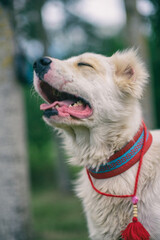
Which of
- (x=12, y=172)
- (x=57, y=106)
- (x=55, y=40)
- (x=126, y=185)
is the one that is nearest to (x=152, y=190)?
(x=126, y=185)

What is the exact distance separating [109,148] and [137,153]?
0.26 meters

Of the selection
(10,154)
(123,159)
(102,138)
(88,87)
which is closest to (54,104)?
(88,87)

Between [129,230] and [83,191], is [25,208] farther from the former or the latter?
[129,230]

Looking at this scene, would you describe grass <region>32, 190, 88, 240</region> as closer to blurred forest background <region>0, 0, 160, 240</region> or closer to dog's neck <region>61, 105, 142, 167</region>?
blurred forest background <region>0, 0, 160, 240</region>

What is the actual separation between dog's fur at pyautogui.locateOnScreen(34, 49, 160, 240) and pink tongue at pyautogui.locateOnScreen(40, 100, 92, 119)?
47 millimetres

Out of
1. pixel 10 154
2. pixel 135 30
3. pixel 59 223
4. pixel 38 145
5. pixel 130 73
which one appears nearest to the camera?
pixel 130 73

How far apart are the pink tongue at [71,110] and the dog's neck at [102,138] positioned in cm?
17

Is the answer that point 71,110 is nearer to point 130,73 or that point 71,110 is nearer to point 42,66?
point 42,66

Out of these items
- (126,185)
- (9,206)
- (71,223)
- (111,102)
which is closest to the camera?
(126,185)

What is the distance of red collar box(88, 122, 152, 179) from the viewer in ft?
8.43

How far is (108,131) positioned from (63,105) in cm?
49

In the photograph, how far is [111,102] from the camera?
2709 millimetres

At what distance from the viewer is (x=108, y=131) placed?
2676mm

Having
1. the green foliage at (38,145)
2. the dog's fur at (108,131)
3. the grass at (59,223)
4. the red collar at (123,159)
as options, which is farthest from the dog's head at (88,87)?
the green foliage at (38,145)
